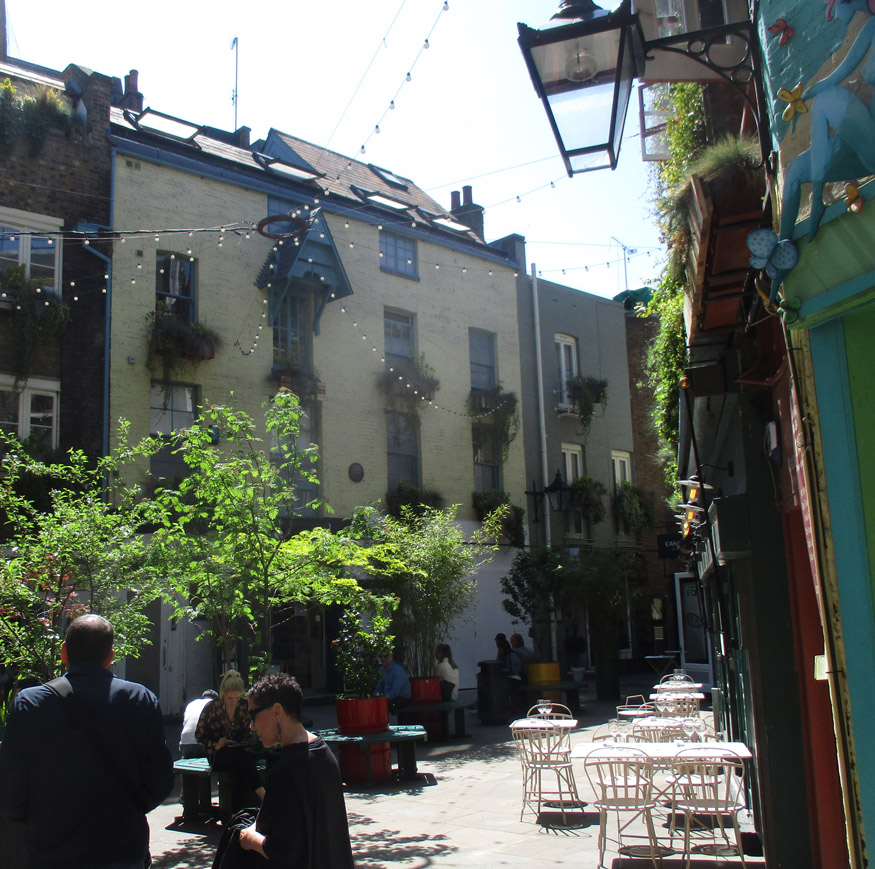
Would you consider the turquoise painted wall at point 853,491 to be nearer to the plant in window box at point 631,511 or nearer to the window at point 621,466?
the plant in window box at point 631,511

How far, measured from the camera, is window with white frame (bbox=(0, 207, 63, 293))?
16.5 m

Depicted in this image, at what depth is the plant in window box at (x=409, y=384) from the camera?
73.0 feet

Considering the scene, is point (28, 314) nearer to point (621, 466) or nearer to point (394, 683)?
point (394, 683)

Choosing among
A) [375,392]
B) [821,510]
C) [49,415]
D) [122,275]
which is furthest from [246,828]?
[375,392]

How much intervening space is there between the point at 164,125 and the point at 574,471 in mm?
14554

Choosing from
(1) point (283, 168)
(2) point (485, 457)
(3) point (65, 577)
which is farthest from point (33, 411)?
(2) point (485, 457)

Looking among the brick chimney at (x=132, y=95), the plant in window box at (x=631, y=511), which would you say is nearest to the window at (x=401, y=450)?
the plant in window box at (x=631, y=511)

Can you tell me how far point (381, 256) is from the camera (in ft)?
74.2

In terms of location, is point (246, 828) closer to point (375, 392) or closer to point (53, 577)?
point (53, 577)

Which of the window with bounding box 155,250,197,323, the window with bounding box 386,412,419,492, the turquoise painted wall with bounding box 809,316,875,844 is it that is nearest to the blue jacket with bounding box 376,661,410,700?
the window with bounding box 386,412,419,492

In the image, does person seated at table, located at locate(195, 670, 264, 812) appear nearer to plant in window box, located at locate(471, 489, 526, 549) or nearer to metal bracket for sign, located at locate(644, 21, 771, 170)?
metal bracket for sign, located at locate(644, 21, 771, 170)

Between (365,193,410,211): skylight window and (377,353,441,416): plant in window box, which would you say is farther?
(365,193,410,211): skylight window

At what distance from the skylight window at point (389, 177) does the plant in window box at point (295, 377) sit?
8.46 meters

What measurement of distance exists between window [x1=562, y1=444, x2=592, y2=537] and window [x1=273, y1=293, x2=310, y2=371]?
30.0 feet
